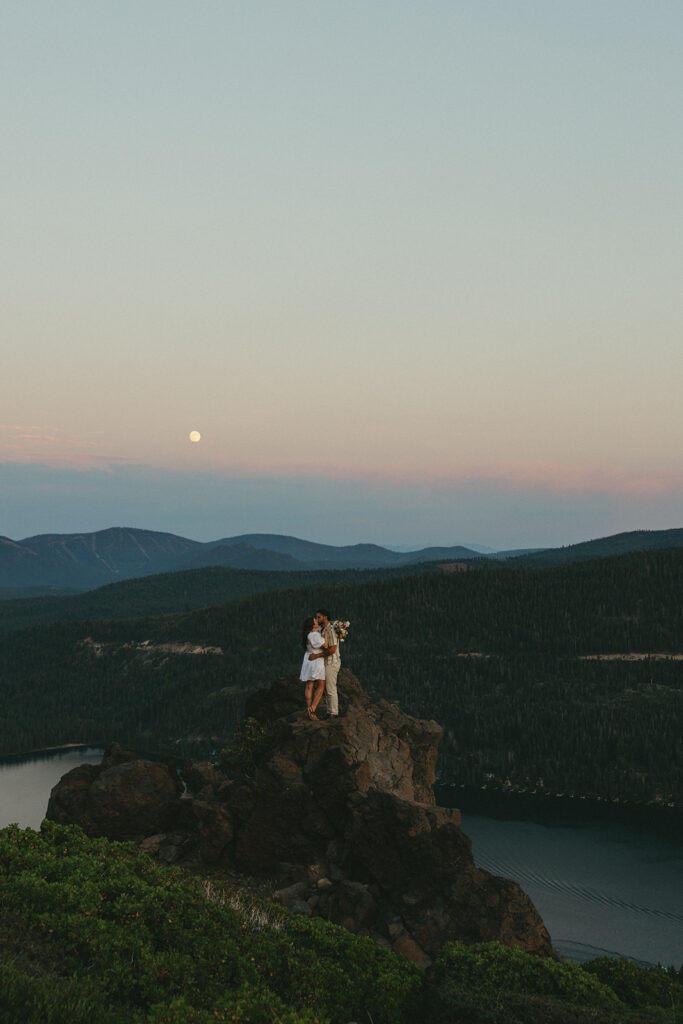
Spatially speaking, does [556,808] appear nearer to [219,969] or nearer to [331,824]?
[331,824]

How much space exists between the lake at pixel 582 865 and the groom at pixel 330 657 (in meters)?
42.2

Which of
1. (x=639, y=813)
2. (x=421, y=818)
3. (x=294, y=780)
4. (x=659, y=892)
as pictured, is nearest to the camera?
(x=421, y=818)

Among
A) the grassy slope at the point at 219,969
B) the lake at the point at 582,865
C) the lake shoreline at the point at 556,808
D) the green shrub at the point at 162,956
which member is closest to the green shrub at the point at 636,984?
the grassy slope at the point at 219,969

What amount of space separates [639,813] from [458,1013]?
129 meters

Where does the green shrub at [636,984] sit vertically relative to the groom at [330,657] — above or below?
below

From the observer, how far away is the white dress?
125 feet

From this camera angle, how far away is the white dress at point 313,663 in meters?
38.2

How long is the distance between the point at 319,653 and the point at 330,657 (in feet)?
5.57

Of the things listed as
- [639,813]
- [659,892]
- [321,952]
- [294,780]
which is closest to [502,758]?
[639,813]

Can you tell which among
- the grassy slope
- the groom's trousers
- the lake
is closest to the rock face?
the groom's trousers

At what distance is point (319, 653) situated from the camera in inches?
1538

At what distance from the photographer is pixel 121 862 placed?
28141 mm

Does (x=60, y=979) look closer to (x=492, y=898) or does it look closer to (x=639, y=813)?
(x=492, y=898)

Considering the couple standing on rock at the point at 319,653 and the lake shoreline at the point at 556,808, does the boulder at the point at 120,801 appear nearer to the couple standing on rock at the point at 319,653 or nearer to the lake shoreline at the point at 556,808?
the couple standing on rock at the point at 319,653
